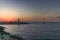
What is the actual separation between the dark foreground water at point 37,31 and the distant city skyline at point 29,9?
0.46 feet

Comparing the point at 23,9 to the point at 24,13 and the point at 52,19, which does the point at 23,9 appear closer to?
the point at 24,13

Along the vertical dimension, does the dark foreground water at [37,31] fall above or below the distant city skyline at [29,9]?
below

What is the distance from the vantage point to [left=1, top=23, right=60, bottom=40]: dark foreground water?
173 cm

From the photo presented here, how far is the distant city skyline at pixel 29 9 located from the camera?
1.73m

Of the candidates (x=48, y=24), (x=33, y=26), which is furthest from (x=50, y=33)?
(x=33, y=26)

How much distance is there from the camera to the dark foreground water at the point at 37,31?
5.69 feet

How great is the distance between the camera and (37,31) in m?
1.76

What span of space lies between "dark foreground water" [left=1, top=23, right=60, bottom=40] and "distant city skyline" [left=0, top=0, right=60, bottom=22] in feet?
0.46

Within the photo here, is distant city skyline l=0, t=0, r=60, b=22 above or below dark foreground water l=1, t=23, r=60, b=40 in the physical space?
above

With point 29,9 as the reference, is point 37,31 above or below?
below

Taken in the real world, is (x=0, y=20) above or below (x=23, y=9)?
below

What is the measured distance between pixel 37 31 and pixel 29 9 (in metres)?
0.48

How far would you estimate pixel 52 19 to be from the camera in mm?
1722

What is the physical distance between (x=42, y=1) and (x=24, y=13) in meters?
0.44
